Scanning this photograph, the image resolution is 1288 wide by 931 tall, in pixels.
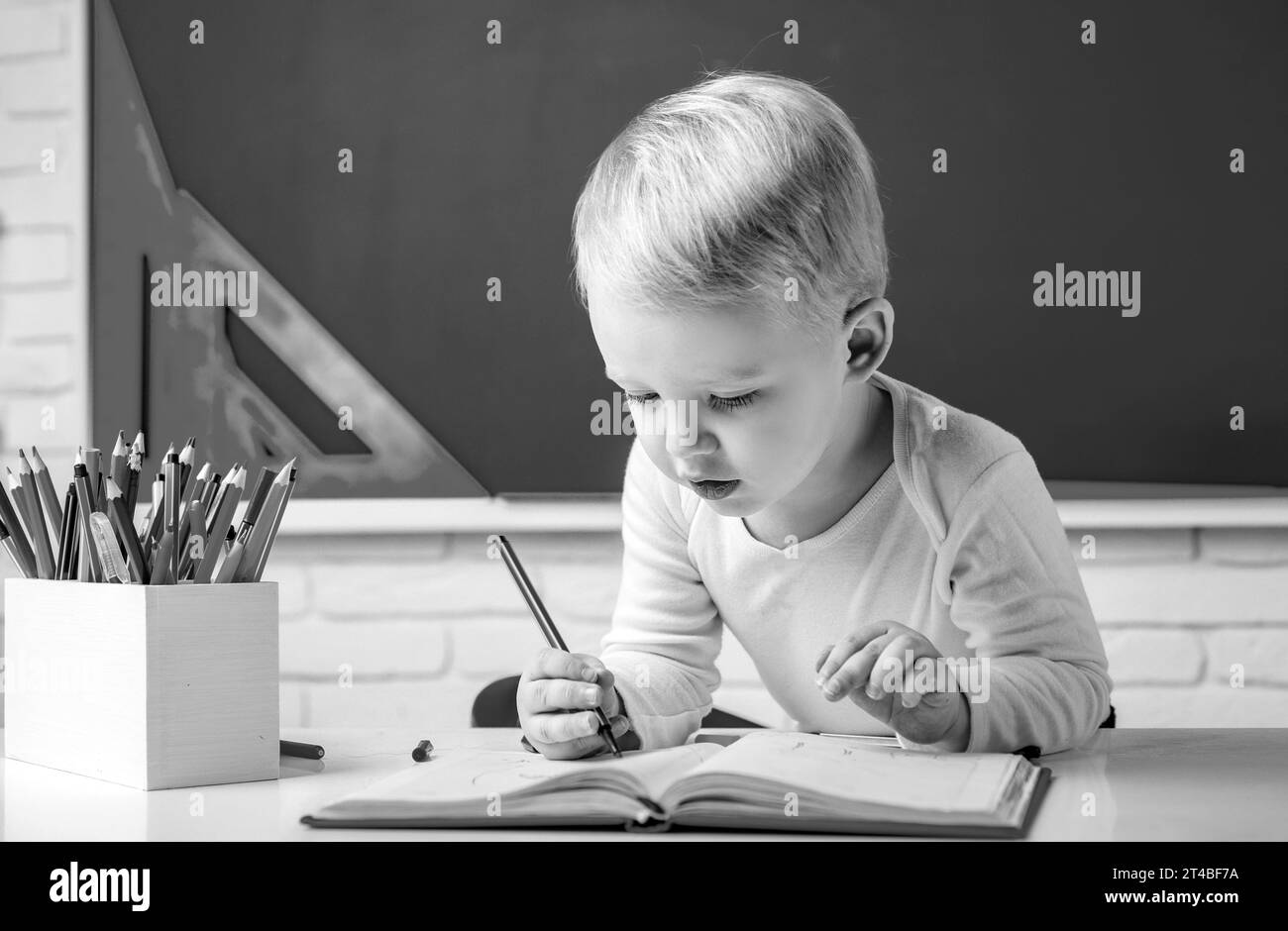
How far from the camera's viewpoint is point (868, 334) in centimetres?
72

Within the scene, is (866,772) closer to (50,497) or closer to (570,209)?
(50,497)

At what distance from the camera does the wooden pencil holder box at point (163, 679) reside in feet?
1.88

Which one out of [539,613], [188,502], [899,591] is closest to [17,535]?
[188,502]

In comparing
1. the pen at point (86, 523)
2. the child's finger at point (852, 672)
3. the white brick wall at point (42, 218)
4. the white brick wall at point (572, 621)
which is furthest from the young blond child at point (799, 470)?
the white brick wall at point (42, 218)

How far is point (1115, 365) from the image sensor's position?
1.24 metres

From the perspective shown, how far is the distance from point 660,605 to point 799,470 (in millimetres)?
213

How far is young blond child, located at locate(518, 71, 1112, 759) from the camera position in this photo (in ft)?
2.05

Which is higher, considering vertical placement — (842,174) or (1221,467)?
(842,174)

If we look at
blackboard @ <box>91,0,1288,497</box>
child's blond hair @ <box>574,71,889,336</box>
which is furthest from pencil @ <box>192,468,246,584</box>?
blackboard @ <box>91,0,1288,497</box>

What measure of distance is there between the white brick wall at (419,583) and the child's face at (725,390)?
62 centimetres

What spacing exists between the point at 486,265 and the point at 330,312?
18cm

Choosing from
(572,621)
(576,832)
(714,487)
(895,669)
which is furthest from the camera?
(572,621)
